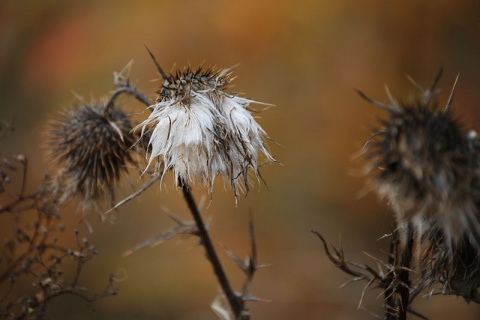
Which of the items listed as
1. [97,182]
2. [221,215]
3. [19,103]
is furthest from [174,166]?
[19,103]

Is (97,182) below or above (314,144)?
below

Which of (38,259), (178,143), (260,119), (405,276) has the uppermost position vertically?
(260,119)

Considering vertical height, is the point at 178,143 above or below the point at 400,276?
above

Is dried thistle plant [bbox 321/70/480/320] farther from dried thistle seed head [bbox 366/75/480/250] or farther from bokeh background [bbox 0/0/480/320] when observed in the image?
bokeh background [bbox 0/0/480/320]

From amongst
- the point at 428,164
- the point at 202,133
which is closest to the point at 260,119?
the point at 202,133

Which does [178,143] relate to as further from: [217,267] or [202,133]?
[217,267]

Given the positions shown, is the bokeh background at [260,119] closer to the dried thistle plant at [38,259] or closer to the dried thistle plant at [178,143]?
the dried thistle plant at [38,259]

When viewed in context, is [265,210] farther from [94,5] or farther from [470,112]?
[94,5]
